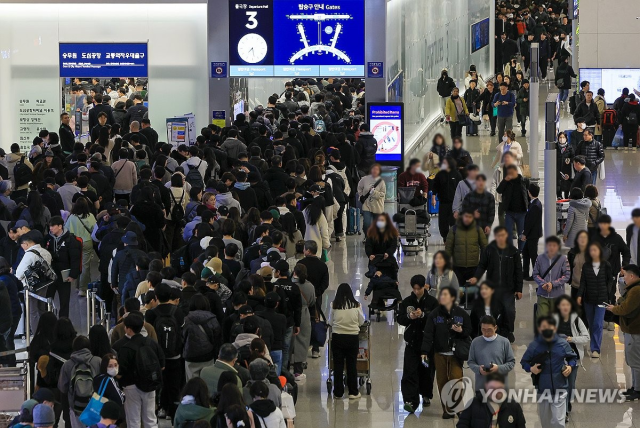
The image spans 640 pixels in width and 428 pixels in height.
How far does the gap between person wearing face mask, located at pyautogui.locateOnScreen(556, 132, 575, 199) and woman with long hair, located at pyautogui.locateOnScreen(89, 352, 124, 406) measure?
590cm

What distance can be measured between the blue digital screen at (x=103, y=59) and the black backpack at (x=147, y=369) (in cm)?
1382

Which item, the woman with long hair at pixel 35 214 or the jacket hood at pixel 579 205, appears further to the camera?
the woman with long hair at pixel 35 214

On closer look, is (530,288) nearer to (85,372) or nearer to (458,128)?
(85,372)

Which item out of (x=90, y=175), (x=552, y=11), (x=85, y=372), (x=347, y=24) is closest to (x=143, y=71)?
(x=347, y=24)

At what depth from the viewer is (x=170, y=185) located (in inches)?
546

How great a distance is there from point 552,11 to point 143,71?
95.4 ft

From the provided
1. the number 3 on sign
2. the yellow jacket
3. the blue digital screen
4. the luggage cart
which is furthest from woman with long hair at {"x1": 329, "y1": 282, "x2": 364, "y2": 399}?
the blue digital screen

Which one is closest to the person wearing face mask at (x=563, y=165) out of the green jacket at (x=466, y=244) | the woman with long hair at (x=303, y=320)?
the woman with long hair at (x=303, y=320)

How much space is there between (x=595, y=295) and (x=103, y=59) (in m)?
14.1

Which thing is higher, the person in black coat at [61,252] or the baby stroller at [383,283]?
the person in black coat at [61,252]

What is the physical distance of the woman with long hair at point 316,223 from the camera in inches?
517

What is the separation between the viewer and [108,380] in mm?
7770

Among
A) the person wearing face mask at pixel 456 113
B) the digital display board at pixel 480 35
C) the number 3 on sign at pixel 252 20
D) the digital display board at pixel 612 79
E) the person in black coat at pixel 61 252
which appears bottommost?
the person in black coat at pixel 61 252

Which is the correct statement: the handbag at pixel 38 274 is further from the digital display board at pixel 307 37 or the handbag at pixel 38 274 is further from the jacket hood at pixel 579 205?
the digital display board at pixel 307 37
